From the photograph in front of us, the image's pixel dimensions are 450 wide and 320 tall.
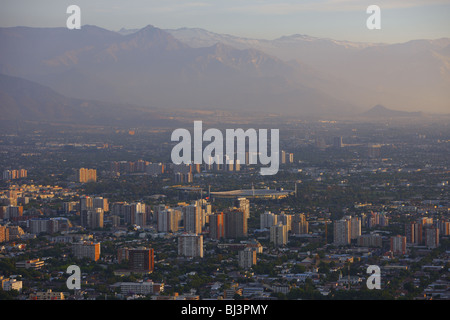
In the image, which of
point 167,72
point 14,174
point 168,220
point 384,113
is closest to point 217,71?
point 167,72

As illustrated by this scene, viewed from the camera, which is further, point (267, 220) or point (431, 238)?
point (267, 220)

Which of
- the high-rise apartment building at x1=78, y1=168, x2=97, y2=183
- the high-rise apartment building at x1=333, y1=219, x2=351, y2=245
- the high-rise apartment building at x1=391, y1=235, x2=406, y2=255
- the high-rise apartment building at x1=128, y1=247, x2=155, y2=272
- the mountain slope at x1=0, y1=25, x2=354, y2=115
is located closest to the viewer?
the high-rise apartment building at x1=128, y1=247, x2=155, y2=272

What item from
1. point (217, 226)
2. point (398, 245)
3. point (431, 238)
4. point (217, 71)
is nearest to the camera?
point (398, 245)

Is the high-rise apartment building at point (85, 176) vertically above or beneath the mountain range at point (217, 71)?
beneath

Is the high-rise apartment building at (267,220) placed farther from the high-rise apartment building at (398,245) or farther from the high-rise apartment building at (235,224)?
the high-rise apartment building at (398,245)

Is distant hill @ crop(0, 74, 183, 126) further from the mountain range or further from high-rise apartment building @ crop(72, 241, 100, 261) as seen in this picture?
high-rise apartment building @ crop(72, 241, 100, 261)

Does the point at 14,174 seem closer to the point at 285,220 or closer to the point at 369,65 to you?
the point at 285,220

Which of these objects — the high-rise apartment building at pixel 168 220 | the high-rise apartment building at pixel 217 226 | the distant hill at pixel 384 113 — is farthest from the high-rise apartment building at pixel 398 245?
the distant hill at pixel 384 113

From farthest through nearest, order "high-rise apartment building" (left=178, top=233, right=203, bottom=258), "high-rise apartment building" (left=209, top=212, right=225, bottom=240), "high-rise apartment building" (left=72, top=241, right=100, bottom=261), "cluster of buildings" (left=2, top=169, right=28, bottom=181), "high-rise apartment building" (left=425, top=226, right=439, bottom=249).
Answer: "cluster of buildings" (left=2, top=169, right=28, bottom=181), "high-rise apartment building" (left=209, top=212, right=225, bottom=240), "high-rise apartment building" (left=425, top=226, right=439, bottom=249), "high-rise apartment building" (left=178, top=233, right=203, bottom=258), "high-rise apartment building" (left=72, top=241, right=100, bottom=261)

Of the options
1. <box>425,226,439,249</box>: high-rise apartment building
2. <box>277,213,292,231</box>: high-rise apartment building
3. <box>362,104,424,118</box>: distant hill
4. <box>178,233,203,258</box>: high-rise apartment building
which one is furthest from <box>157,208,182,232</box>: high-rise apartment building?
<box>362,104,424,118</box>: distant hill
